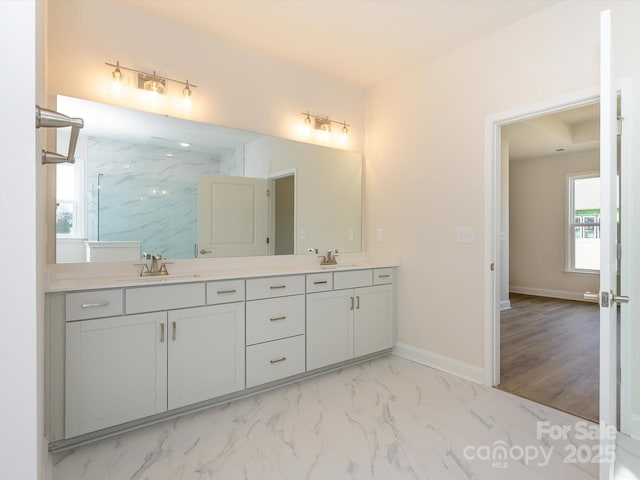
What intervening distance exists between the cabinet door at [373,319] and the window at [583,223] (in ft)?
15.3

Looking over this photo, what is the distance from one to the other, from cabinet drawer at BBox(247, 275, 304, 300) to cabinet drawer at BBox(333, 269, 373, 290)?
36 cm

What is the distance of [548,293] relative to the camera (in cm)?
639

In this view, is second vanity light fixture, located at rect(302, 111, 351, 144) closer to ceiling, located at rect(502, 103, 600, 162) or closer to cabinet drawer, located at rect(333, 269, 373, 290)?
cabinet drawer, located at rect(333, 269, 373, 290)

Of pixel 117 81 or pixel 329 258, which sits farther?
pixel 329 258

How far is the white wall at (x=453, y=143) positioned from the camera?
2.26 meters

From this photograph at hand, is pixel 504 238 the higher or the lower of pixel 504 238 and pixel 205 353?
the higher

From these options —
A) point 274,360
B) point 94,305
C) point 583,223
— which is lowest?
point 274,360

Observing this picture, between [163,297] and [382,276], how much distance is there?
194 cm

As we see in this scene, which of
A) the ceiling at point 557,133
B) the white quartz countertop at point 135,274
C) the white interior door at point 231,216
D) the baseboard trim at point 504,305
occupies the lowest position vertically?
the baseboard trim at point 504,305

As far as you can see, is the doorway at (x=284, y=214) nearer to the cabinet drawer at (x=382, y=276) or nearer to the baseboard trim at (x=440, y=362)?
the cabinet drawer at (x=382, y=276)

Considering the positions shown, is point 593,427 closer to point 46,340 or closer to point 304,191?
point 304,191

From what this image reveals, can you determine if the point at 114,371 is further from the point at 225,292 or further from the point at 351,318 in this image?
the point at 351,318

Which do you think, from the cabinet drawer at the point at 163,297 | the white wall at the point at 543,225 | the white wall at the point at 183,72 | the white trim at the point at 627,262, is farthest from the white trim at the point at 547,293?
the cabinet drawer at the point at 163,297

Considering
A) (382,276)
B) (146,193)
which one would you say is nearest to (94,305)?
(146,193)
